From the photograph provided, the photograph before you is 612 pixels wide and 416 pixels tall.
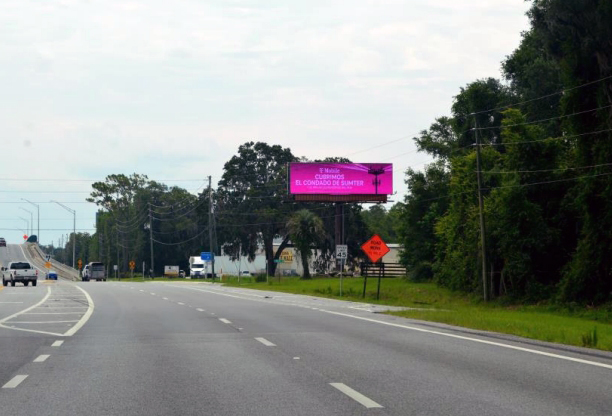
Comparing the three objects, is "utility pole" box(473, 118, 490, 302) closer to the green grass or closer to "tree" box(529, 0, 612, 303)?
the green grass

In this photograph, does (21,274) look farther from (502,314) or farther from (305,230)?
(502,314)

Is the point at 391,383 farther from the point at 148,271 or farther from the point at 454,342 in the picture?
the point at 148,271

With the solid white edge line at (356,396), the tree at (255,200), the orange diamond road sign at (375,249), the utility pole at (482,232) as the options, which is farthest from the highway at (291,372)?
the tree at (255,200)

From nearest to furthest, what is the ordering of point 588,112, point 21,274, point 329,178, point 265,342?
point 265,342 → point 588,112 → point 21,274 → point 329,178

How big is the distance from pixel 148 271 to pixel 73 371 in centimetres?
15588

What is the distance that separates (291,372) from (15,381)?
386 cm

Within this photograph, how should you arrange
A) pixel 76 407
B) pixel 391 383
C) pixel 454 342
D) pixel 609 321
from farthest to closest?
pixel 609 321 < pixel 454 342 < pixel 391 383 < pixel 76 407

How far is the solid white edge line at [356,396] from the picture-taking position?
1002cm

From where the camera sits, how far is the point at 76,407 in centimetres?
995

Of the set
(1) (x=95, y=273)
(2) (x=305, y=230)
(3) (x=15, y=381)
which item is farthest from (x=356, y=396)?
(1) (x=95, y=273)

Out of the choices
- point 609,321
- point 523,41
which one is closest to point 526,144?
point 609,321

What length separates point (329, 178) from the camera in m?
85.9

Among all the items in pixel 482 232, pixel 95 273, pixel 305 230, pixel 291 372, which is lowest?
pixel 291 372

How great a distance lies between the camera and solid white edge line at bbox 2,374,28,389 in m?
11.7
